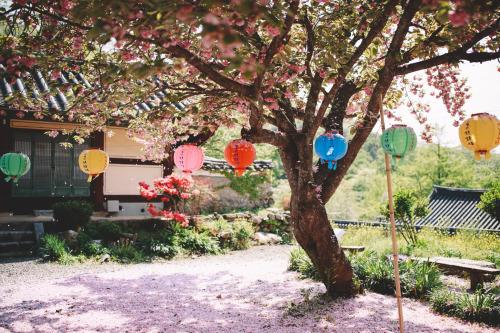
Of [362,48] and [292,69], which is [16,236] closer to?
[292,69]

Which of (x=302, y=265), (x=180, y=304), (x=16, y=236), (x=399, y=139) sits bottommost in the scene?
(x=180, y=304)

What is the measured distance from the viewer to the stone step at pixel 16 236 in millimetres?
8234

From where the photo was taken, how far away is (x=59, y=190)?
34.7 ft

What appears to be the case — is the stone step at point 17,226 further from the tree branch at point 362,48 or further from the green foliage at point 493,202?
the green foliage at point 493,202

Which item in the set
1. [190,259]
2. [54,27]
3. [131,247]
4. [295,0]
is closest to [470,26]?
[295,0]

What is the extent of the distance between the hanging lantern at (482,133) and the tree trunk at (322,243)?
208 cm

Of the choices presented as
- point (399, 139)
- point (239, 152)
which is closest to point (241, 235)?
point (239, 152)

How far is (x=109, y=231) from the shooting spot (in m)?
8.84

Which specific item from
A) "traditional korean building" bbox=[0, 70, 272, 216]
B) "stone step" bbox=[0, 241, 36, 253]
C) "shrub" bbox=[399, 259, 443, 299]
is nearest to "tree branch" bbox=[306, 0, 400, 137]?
"shrub" bbox=[399, 259, 443, 299]

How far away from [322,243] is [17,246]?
7264mm

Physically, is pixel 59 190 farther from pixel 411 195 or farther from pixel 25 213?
pixel 411 195

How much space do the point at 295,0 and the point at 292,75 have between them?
1318 mm

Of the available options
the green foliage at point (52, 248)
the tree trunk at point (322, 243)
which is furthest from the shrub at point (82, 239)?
the tree trunk at point (322, 243)

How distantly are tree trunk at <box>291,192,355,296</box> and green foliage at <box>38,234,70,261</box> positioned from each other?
559 cm
